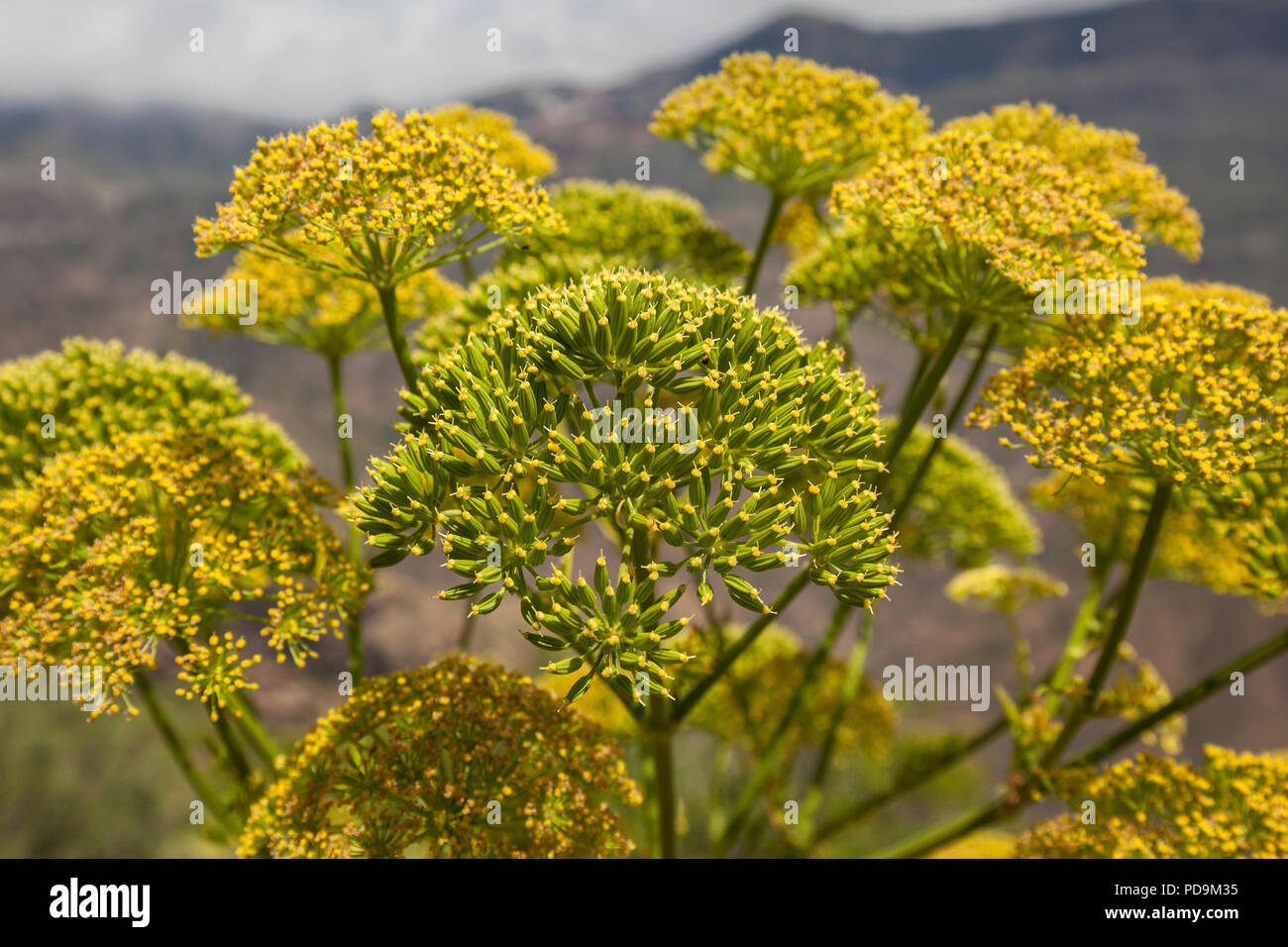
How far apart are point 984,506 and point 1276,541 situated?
274cm

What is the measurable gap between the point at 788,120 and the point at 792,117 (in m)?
0.03

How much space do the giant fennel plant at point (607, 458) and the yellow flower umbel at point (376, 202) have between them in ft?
0.05

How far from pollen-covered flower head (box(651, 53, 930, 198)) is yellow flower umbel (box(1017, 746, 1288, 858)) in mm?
3471

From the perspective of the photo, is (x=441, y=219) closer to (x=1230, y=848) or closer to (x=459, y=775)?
(x=459, y=775)

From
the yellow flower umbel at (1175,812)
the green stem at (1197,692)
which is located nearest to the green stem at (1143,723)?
the green stem at (1197,692)

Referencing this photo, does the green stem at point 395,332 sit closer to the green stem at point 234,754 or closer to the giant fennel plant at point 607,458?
the giant fennel plant at point 607,458

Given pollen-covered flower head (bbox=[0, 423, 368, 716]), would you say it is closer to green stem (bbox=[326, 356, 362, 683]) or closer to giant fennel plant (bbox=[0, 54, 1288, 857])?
giant fennel plant (bbox=[0, 54, 1288, 857])

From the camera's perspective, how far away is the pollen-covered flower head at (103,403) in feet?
12.7

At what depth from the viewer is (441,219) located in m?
2.95

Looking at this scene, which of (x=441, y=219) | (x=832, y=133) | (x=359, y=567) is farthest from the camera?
(x=832, y=133)

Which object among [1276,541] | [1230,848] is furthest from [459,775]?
[1276,541]

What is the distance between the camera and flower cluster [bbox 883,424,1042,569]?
6.23 m

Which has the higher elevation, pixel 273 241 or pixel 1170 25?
pixel 1170 25

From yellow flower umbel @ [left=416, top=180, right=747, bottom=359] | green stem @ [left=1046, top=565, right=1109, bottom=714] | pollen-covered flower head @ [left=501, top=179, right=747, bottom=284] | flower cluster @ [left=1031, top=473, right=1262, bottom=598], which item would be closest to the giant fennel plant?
green stem @ [left=1046, top=565, right=1109, bottom=714]
